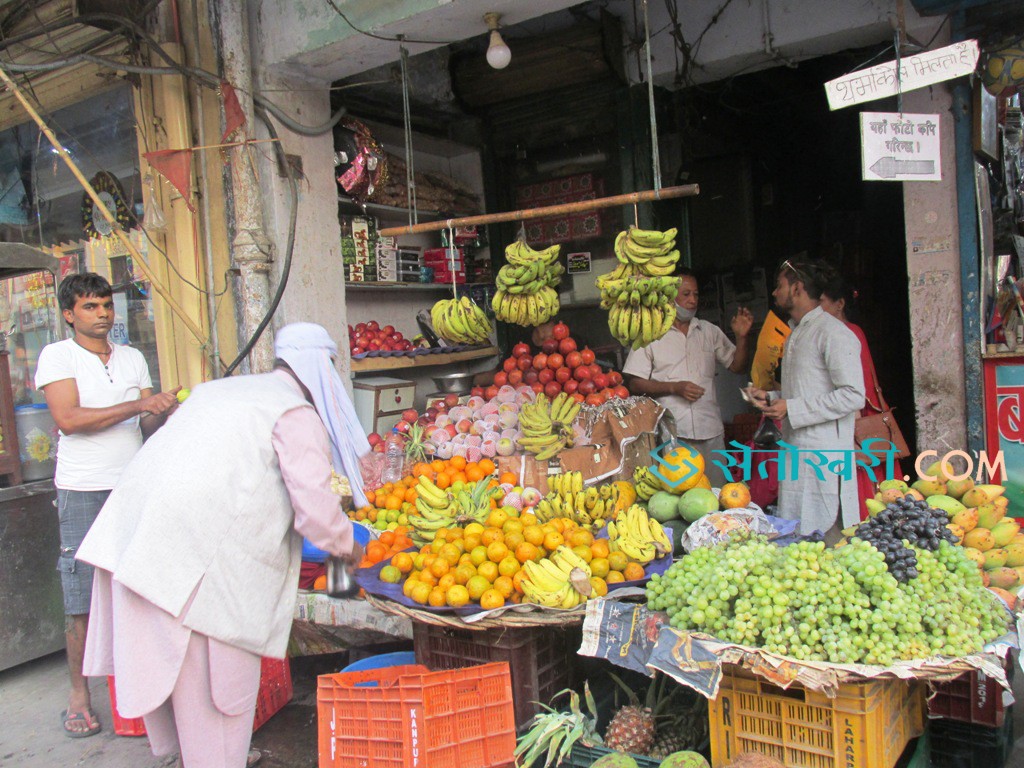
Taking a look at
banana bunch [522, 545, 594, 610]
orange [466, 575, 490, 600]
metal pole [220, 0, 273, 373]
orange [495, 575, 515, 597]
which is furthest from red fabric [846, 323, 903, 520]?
metal pole [220, 0, 273, 373]

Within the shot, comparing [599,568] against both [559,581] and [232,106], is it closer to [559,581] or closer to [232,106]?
[559,581]

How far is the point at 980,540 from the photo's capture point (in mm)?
2861

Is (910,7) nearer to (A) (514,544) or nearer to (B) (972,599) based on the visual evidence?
(B) (972,599)

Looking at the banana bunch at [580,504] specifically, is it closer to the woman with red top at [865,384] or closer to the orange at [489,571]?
the orange at [489,571]

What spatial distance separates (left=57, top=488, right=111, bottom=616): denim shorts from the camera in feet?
12.5

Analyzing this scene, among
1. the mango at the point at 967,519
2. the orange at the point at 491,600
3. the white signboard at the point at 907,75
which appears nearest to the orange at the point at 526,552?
the orange at the point at 491,600

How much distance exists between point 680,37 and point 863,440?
320cm

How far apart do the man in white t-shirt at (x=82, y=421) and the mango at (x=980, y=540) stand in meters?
3.62

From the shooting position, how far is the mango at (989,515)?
295 cm

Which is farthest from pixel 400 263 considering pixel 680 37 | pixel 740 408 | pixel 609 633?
pixel 609 633

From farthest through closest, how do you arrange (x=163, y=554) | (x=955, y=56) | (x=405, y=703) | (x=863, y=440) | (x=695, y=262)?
(x=695, y=262) < (x=863, y=440) < (x=955, y=56) < (x=405, y=703) < (x=163, y=554)

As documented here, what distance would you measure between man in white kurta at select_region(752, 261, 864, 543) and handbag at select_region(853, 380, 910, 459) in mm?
114

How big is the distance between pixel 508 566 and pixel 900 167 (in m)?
2.57

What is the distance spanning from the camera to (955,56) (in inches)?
127
